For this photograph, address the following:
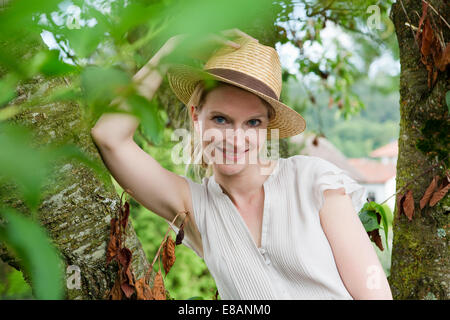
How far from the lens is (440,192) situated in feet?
5.46

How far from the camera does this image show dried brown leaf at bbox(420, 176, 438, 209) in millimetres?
1687

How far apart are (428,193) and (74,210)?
136 centimetres

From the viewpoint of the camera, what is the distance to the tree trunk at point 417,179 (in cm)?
172

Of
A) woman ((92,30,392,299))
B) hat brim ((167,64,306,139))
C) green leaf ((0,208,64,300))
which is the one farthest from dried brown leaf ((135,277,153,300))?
green leaf ((0,208,64,300))

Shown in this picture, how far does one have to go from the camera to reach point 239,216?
154 centimetres

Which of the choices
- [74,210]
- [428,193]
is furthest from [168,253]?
[428,193]

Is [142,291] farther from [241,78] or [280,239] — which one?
[241,78]

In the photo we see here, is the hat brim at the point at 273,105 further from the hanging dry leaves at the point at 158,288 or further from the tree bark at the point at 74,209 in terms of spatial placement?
the hanging dry leaves at the point at 158,288

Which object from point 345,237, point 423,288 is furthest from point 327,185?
point 423,288

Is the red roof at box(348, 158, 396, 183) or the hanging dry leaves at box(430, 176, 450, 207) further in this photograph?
the red roof at box(348, 158, 396, 183)

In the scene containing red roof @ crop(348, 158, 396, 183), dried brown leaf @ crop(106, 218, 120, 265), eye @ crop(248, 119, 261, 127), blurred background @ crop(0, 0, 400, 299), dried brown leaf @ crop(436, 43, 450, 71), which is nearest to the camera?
blurred background @ crop(0, 0, 400, 299)

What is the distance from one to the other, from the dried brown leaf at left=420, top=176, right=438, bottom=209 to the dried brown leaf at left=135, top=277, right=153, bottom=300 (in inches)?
45.7

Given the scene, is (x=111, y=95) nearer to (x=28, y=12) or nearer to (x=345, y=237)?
(x=28, y=12)

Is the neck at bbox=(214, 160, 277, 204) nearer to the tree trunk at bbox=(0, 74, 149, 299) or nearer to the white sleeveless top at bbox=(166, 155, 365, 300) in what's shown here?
the white sleeveless top at bbox=(166, 155, 365, 300)
